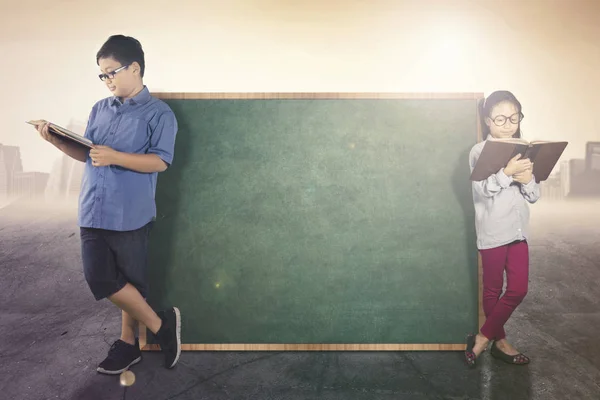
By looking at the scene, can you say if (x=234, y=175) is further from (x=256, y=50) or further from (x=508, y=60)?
(x=508, y=60)

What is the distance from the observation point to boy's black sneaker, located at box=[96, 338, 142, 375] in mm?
1908

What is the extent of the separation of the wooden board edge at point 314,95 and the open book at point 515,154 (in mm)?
458

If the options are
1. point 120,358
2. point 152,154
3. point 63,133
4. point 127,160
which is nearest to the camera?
point 63,133

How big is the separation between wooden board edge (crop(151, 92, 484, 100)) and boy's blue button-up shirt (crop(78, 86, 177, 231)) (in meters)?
0.21

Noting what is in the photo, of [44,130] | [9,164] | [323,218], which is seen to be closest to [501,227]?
[323,218]

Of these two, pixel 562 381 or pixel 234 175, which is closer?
pixel 562 381

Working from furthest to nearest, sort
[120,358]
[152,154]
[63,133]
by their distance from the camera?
[120,358]
[152,154]
[63,133]

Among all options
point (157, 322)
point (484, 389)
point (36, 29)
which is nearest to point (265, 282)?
point (157, 322)

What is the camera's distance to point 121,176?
1770mm

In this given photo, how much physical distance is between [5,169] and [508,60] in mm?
7340

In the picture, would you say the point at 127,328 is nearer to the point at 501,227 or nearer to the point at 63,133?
the point at 63,133

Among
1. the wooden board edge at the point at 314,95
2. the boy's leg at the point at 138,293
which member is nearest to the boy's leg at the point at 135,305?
the boy's leg at the point at 138,293

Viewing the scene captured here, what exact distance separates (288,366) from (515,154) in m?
1.60

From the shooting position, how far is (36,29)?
499cm
